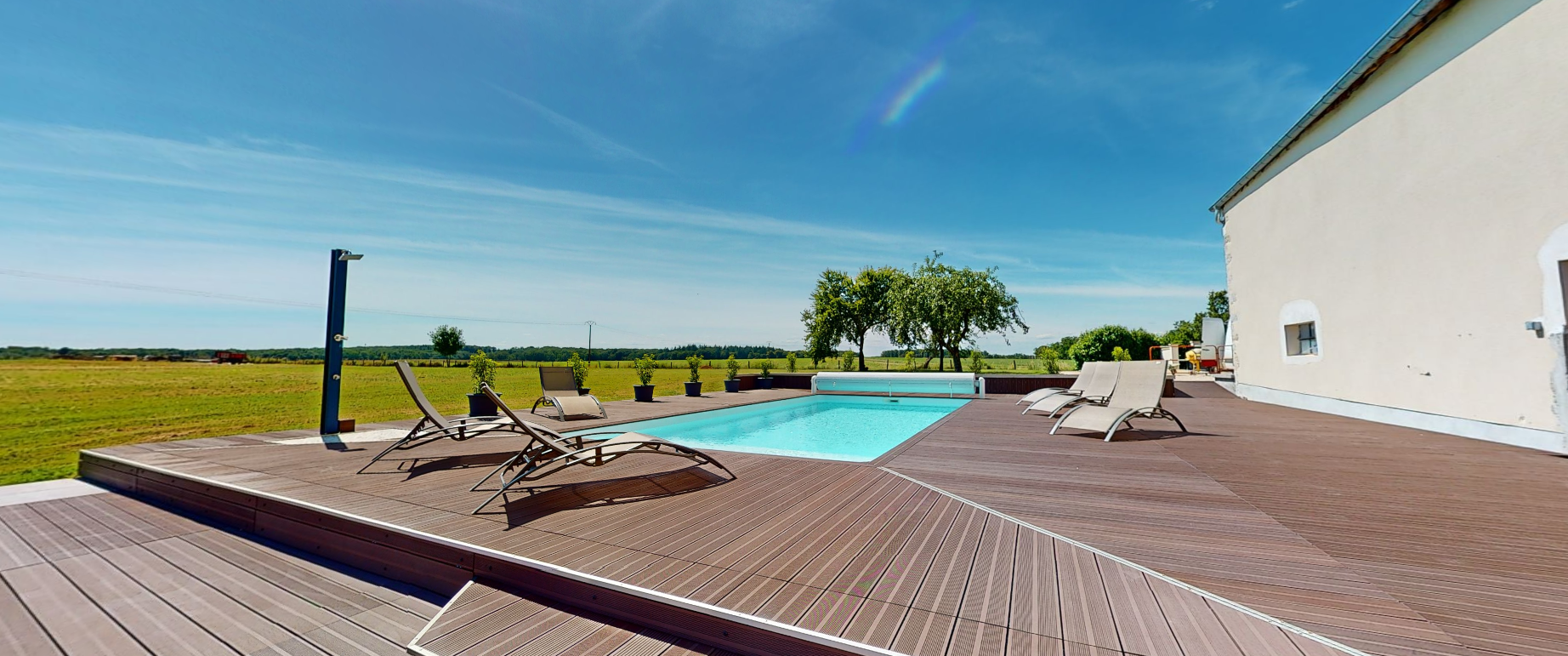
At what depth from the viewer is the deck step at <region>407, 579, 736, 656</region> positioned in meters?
1.90

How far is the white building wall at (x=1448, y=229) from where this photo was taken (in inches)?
185

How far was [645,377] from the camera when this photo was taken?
39.3 ft

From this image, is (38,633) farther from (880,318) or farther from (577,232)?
(880,318)

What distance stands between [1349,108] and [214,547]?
41.4ft

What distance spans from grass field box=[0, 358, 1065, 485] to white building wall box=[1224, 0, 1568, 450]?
11.3 m

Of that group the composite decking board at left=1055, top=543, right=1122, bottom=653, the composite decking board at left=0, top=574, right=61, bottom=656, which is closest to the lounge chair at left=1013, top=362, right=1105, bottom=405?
the composite decking board at left=1055, top=543, right=1122, bottom=653

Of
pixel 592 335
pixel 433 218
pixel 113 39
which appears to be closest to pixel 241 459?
pixel 113 39

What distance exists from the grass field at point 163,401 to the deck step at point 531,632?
15.5 ft

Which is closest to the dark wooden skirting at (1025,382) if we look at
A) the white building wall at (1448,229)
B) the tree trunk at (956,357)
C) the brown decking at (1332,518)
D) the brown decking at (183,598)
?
the white building wall at (1448,229)

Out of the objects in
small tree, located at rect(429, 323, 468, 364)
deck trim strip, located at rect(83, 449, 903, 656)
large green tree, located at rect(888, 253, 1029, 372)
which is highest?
large green tree, located at rect(888, 253, 1029, 372)

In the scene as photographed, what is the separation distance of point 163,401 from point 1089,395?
24.6m

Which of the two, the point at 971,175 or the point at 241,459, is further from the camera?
the point at 971,175

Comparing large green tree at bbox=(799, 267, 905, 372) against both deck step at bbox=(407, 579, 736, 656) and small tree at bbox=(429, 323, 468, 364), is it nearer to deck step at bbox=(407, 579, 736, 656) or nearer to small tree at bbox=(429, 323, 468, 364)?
small tree at bbox=(429, 323, 468, 364)

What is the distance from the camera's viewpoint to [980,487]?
3.70 meters
